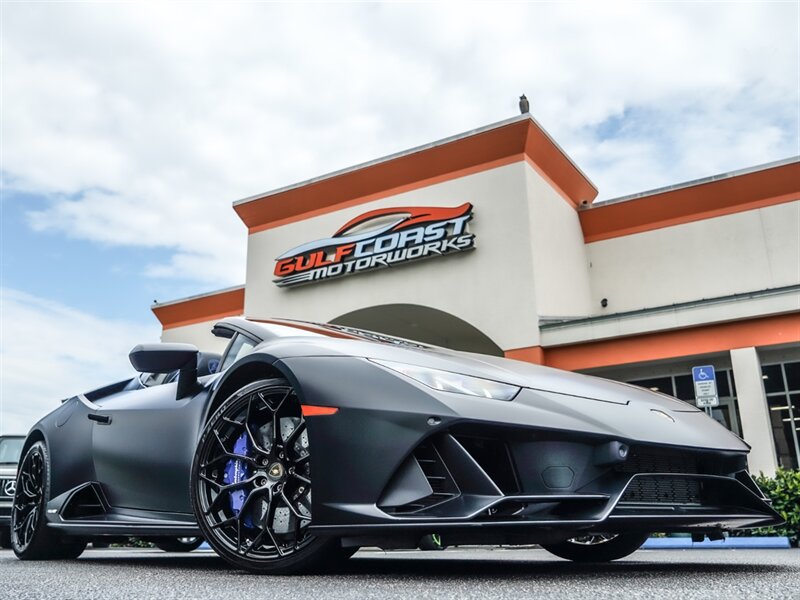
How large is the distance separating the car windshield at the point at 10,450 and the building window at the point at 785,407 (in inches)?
515

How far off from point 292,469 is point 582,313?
44.4 ft

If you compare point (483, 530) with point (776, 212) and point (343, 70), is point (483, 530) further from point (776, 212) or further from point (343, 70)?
point (776, 212)

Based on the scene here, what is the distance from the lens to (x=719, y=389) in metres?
14.0

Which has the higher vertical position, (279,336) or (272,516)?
(279,336)

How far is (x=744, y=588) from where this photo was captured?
190 cm

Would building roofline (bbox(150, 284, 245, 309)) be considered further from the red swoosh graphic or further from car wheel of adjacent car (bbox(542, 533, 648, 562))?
car wheel of adjacent car (bbox(542, 533, 648, 562))

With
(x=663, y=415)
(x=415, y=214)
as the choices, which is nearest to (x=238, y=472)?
(x=663, y=415)

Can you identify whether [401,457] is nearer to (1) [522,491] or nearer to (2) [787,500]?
(1) [522,491]

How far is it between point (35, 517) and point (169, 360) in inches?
59.6

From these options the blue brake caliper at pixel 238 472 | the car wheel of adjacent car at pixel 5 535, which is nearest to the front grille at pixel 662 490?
the blue brake caliper at pixel 238 472

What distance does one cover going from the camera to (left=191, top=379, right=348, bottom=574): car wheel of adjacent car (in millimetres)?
2365

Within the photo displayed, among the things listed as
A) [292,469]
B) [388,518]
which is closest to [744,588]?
[388,518]

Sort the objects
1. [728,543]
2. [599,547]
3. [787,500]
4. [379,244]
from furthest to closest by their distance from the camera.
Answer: [379,244], [728,543], [787,500], [599,547]

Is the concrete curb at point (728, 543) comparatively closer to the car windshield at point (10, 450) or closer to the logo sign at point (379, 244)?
the logo sign at point (379, 244)
